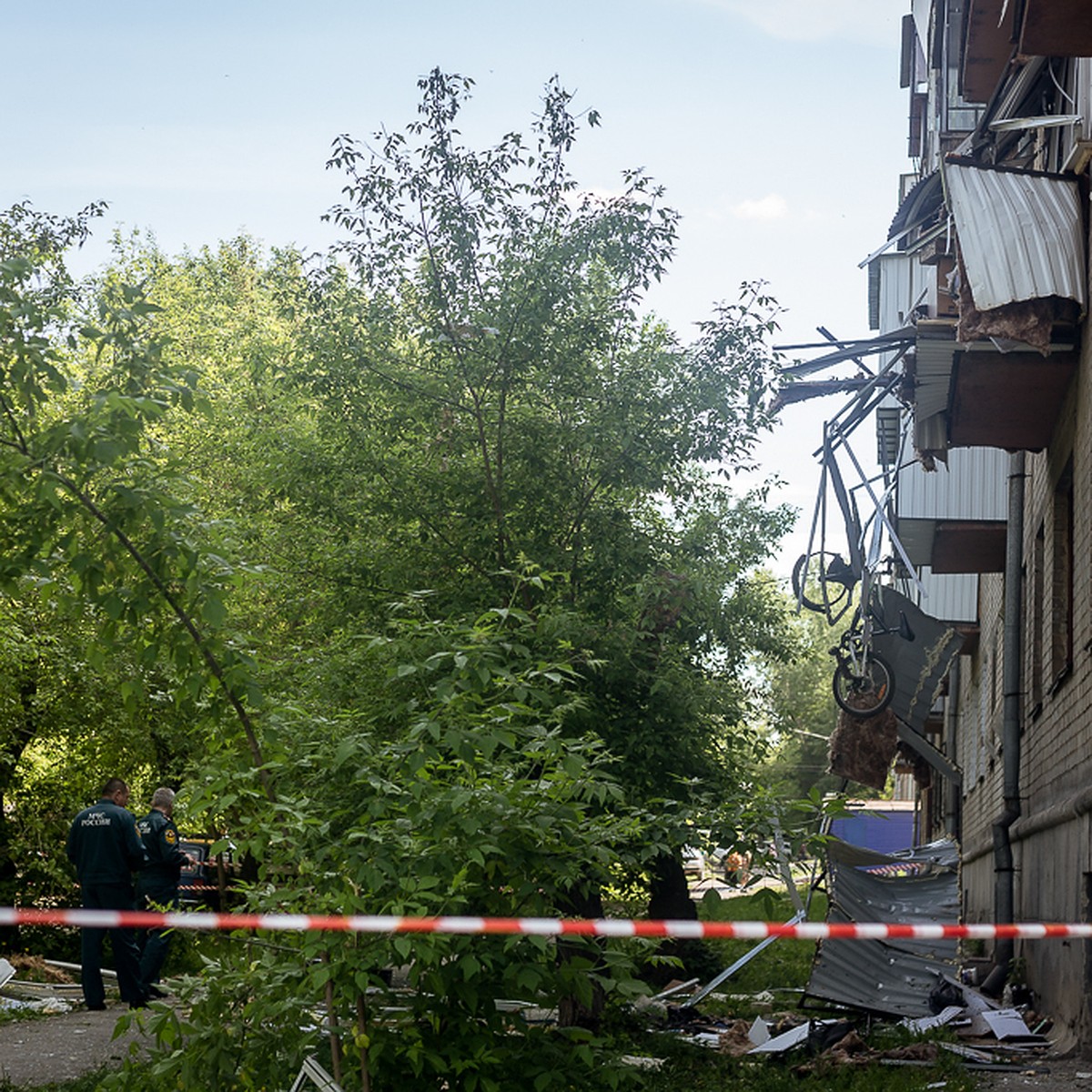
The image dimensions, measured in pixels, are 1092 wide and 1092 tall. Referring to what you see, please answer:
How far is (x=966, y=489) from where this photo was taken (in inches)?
583

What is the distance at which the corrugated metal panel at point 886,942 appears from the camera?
32.4 ft

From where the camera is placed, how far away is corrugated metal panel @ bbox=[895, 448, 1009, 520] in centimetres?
1407

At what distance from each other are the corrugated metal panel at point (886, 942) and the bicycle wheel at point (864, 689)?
5.08ft

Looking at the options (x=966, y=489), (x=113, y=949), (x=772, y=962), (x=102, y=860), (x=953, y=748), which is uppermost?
(x=966, y=489)

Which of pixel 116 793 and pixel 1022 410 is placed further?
pixel 116 793

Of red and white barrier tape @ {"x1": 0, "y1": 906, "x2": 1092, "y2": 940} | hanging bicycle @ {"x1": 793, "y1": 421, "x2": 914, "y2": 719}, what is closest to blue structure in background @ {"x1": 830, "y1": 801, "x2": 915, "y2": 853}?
hanging bicycle @ {"x1": 793, "y1": 421, "x2": 914, "y2": 719}

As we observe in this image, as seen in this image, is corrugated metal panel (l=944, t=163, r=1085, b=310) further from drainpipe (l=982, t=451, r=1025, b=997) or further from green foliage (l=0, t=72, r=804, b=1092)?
drainpipe (l=982, t=451, r=1025, b=997)

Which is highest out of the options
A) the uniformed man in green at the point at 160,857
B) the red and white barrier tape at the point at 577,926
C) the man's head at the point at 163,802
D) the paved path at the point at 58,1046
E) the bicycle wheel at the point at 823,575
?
the bicycle wheel at the point at 823,575

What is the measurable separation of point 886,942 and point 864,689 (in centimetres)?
484

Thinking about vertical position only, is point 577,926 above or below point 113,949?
above

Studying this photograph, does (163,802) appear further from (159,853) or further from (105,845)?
(105,845)

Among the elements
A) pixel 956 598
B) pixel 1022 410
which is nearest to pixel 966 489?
pixel 1022 410

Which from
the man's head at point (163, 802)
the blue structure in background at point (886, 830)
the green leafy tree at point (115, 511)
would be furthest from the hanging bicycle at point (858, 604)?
the blue structure in background at point (886, 830)

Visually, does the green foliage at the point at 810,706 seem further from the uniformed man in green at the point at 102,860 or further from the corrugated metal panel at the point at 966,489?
the uniformed man in green at the point at 102,860
